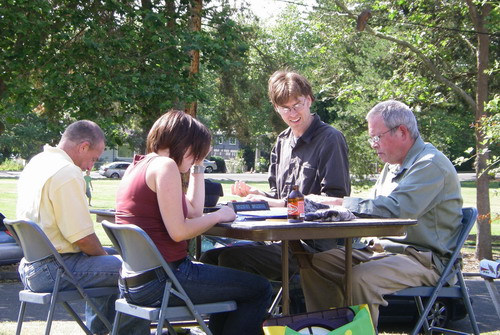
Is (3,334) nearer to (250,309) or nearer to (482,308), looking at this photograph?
(250,309)

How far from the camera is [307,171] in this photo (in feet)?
14.3

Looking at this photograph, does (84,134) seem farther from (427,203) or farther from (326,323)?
(427,203)

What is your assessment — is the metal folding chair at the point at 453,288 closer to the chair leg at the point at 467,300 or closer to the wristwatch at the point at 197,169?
the chair leg at the point at 467,300

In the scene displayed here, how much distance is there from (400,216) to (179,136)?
4.22ft

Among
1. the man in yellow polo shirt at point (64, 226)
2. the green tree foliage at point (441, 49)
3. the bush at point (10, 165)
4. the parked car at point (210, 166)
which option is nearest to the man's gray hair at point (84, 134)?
the man in yellow polo shirt at point (64, 226)

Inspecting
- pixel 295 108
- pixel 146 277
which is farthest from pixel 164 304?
pixel 295 108

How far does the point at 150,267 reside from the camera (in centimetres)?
319

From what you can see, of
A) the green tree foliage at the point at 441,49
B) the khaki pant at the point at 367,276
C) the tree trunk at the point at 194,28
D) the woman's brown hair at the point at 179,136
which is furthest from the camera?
the green tree foliage at the point at 441,49

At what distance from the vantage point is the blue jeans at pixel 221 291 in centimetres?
322

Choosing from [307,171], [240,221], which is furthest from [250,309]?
[307,171]

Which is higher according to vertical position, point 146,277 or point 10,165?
point 146,277

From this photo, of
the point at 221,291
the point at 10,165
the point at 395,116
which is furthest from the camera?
the point at 10,165

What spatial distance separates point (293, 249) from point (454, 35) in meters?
11.8

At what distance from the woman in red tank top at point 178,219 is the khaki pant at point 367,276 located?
55 cm
